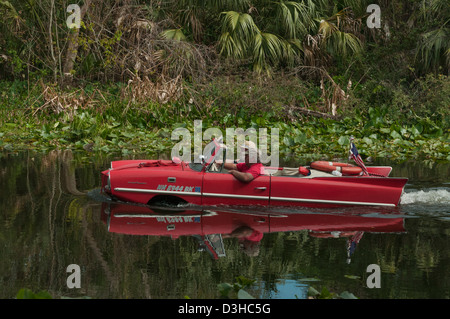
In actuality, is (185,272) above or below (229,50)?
below

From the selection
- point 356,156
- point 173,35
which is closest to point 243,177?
point 356,156

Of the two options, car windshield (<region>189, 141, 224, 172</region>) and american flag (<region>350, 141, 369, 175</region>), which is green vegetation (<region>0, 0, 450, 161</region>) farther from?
car windshield (<region>189, 141, 224, 172</region>)

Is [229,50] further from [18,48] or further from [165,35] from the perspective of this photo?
[18,48]

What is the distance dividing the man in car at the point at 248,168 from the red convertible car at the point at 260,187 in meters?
0.08

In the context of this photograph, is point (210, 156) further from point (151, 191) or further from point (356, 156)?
point (356, 156)

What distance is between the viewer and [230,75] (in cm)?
2075

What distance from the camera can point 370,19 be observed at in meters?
24.0

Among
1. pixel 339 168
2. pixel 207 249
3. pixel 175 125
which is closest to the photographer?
pixel 207 249

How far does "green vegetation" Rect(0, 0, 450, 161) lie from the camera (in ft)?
58.7

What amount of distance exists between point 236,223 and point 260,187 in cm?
93

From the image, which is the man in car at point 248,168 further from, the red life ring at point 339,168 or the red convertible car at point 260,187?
the red life ring at point 339,168

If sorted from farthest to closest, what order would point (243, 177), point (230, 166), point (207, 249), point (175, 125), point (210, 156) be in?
point (175, 125) < point (230, 166) < point (210, 156) < point (243, 177) < point (207, 249)

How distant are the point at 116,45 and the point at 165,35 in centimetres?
194

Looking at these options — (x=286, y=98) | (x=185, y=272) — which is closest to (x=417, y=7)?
(x=286, y=98)
